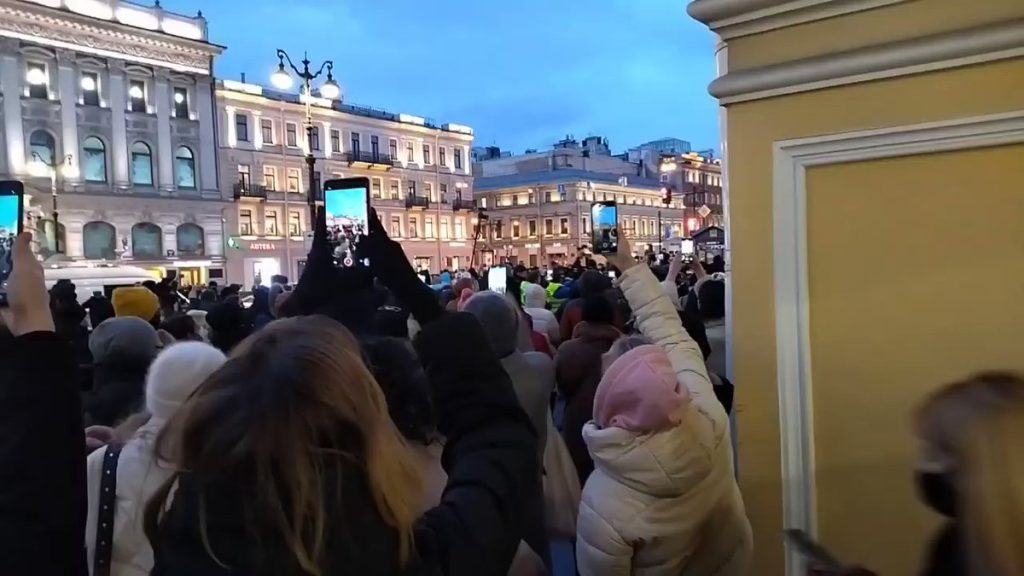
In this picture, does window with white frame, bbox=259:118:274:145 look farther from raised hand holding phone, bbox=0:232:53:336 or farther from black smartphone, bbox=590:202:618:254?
raised hand holding phone, bbox=0:232:53:336

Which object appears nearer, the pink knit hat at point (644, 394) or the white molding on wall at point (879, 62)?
the white molding on wall at point (879, 62)

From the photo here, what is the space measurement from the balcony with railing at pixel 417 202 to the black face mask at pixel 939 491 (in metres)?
60.0

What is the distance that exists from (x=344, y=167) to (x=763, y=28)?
56.4 meters

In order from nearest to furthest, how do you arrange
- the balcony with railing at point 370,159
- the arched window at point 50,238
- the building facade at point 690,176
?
the arched window at point 50,238, the balcony with railing at point 370,159, the building facade at point 690,176

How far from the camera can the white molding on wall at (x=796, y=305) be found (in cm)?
269

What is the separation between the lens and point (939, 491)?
1617 millimetres

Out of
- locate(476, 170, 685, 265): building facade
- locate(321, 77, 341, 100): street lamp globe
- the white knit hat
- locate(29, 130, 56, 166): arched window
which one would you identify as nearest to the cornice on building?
locate(29, 130, 56, 166): arched window

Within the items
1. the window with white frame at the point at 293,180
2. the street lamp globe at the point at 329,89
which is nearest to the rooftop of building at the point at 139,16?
the window with white frame at the point at 293,180

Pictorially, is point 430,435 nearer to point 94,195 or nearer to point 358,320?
point 358,320

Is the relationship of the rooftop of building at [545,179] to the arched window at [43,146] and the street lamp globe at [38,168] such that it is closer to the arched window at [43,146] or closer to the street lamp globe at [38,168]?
the arched window at [43,146]

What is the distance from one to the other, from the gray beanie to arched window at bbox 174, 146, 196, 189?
46213 mm

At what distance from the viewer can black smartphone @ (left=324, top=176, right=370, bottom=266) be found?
12.9 ft

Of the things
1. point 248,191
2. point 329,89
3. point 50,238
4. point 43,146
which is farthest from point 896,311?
point 248,191

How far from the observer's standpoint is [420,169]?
62.3 metres
